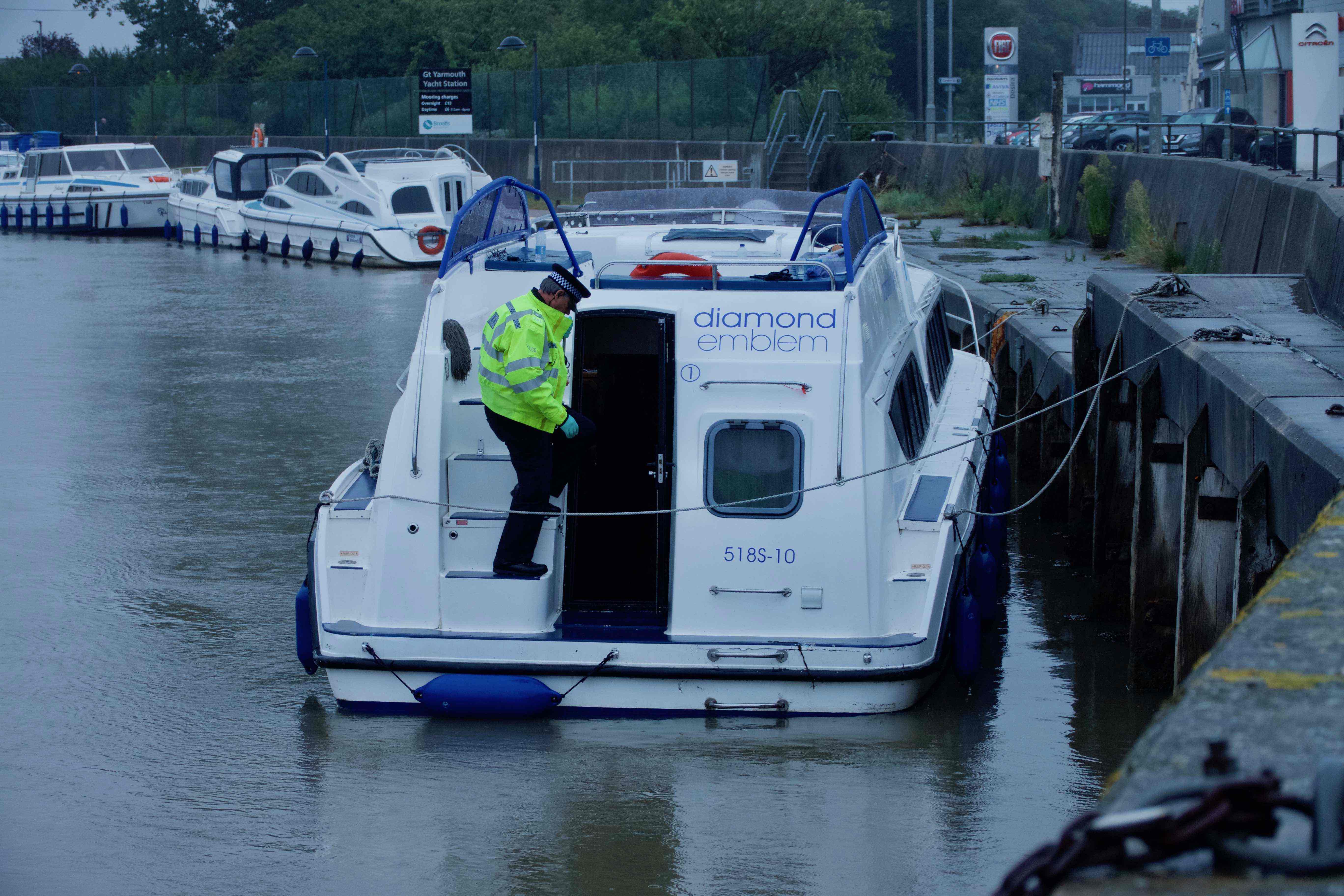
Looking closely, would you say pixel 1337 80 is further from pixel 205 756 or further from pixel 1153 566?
pixel 205 756

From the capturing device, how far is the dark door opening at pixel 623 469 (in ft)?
26.8

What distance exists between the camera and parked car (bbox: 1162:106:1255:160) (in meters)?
20.9

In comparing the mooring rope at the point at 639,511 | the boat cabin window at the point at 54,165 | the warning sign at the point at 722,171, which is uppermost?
the boat cabin window at the point at 54,165

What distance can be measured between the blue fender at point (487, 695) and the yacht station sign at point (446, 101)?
117 ft

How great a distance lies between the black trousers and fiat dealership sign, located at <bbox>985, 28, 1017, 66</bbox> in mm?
30812

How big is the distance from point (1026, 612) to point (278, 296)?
2032 centimetres

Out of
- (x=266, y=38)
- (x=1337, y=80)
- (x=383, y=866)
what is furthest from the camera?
(x=266, y=38)

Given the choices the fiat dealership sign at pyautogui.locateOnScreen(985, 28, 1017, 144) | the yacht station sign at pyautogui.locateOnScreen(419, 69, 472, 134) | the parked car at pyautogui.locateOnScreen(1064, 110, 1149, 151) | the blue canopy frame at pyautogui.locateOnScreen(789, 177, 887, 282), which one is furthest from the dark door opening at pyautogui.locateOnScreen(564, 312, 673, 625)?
the yacht station sign at pyautogui.locateOnScreen(419, 69, 472, 134)

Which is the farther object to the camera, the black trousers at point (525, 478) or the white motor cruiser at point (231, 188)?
the white motor cruiser at point (231, 188)

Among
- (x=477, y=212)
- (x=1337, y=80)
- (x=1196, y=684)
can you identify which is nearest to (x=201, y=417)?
(x=477, y=212)

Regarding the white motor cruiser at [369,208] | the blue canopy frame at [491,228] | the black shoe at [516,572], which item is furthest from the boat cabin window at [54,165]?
the black shoe at [516,572]

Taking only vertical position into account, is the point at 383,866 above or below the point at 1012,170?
below

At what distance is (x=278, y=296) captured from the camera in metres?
28.1

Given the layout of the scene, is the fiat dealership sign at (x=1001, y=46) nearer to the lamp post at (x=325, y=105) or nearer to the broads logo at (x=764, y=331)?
the lamp post at (x=325, y=105)
